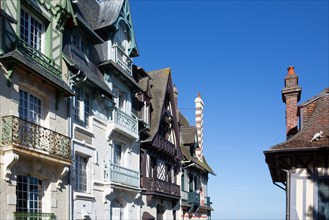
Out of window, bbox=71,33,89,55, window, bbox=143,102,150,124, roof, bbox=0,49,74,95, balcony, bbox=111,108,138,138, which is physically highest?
window, bbox=71,33,89,55

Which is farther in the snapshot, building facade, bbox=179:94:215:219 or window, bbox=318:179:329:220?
building facade, bbox=179:94:215:219

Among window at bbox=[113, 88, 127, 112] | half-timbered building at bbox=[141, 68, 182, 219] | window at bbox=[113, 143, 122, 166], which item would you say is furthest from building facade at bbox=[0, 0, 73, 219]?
half-timbered building at bbox=[141, 68, 182, 219]

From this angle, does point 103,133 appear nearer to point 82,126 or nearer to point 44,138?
point 82,126

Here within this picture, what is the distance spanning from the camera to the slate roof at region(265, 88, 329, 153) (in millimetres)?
12922

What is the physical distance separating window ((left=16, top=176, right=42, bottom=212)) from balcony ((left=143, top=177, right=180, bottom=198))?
30.2 ft

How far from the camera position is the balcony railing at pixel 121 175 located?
1731cm

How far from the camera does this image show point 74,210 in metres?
14.6

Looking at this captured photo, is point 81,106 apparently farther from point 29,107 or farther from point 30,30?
point 30,30

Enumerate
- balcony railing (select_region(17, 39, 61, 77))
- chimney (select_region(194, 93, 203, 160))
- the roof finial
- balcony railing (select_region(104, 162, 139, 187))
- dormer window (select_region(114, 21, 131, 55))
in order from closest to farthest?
1. balcony railing (select_region(17, 39, 61, 77))
2. balcony railing (select_region(104, 162, 139, 187))
3. the roof finial
4. dormer window (select_region(114, 21, 131, 55))
5. chimney (select_region(194, 93, 203, 160))

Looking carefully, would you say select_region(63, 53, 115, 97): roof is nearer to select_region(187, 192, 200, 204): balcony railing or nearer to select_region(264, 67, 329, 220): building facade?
select_region(264, 67, 329, 220): building facade

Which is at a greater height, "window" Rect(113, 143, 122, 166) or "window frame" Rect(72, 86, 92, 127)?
"window frame" Rect(72, 86, 92, 127)

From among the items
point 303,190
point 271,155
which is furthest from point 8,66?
point 303,190

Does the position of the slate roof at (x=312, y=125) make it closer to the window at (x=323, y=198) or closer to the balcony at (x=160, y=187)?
the window at (x=323, y=198)

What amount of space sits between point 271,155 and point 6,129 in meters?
8.36
